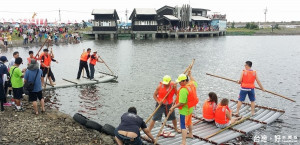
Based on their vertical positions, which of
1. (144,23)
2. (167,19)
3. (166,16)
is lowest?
(144,23)

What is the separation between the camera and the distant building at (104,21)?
74.6m

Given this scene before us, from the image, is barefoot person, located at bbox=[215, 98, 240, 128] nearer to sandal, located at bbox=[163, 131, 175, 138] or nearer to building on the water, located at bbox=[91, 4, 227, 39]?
sandal, located at bbox=[163, 131, 175, 138]

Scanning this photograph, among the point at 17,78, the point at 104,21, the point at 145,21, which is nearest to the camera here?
the point at 17,78

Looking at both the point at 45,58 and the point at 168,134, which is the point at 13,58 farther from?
the point at 168,134

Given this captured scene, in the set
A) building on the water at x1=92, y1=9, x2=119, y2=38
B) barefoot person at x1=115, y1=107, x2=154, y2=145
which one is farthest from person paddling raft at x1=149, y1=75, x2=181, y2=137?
building on the water at x1=92, y1=9, x2=119, y2=38

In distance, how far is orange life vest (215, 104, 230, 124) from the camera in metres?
10.8

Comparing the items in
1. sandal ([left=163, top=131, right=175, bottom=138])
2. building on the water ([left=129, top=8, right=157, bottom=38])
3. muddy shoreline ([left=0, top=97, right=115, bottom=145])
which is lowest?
sandal ([left=163, top=131, right=175, bottom=138])

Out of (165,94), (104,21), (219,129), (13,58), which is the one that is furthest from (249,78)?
(104,21)

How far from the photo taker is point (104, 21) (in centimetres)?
7531

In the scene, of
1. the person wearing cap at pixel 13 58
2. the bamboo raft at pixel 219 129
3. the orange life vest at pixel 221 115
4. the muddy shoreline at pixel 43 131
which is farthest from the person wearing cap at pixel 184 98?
the person wearing cap at pixel 13 58

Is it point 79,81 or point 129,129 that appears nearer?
point 129,129

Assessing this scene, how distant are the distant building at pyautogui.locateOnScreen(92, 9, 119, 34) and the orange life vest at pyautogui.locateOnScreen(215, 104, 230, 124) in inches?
2621

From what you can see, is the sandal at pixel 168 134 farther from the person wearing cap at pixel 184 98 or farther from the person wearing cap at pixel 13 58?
the person wearing cap at pixel 13 58

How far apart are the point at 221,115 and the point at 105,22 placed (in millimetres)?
67972
